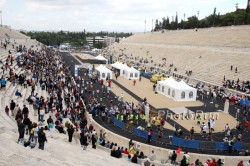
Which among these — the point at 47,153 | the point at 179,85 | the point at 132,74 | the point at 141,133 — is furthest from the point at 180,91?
the point at 47,153

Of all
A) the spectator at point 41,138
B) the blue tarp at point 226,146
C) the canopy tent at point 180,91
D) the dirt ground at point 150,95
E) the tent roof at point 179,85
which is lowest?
the blue tarp at point 226,146

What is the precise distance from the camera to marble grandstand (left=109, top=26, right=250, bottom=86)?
38.6 meters

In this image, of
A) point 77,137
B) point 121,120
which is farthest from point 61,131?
point 121,120

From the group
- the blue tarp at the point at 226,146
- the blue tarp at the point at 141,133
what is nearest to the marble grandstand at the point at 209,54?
the blue tarp at the point at 226,146

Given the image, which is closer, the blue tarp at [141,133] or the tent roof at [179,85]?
the blue tarp at [141,133]

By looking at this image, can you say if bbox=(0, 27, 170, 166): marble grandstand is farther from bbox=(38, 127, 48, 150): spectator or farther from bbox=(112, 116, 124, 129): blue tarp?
bbox=(112, 116, 124, 129): blue tarp

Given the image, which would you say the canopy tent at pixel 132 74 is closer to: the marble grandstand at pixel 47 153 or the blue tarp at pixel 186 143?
the blue tarp at pixel 186 143

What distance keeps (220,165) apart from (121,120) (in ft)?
26.1

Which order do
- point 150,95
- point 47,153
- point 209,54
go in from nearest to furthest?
point 47,153, point 150,95, point 209,54

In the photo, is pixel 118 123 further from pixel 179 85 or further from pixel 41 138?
pixel 179 85

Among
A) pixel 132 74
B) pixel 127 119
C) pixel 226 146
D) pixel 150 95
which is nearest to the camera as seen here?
pixel 226 146

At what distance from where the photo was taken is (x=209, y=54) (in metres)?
48.7

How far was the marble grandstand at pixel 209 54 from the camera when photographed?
38594 mm

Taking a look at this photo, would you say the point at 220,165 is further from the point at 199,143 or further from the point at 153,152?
the point at 153,152
